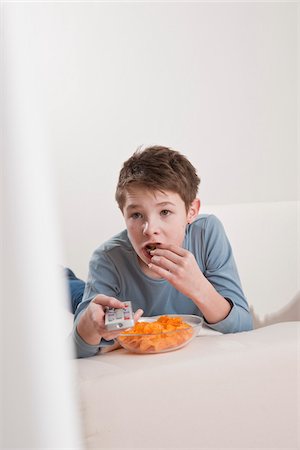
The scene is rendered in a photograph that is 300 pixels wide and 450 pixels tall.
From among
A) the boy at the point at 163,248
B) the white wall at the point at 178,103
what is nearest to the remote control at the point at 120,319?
the boy at the point at 163,248

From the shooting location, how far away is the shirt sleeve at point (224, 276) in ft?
1.77

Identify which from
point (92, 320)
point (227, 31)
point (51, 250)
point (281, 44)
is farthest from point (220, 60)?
point (51, 250)

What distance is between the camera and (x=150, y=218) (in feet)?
1.99

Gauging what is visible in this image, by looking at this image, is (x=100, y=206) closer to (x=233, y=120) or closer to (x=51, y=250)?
(x=233, y=120)

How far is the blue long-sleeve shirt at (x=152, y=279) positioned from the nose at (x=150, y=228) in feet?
0.20

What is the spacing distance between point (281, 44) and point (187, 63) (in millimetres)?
240

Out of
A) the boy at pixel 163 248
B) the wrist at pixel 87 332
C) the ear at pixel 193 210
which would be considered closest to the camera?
the wrist at pixel 87 332

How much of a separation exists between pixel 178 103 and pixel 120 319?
0.67 meters

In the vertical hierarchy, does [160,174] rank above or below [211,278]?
above

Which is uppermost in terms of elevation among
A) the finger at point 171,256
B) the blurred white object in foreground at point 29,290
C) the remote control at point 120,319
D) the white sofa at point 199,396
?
the blurred white object in foreground at point 29,290

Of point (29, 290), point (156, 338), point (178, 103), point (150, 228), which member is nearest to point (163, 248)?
point (150, 228)

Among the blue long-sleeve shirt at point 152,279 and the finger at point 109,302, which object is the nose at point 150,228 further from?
the finger at point 109,302

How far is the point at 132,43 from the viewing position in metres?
0.97

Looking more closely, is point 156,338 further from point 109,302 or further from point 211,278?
point 211,278
